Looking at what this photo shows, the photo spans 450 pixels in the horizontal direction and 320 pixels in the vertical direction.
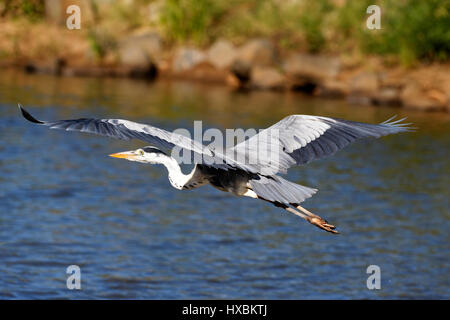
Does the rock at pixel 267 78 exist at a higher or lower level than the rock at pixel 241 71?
lower

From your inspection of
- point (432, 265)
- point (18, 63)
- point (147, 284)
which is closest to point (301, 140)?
point (147, 284)

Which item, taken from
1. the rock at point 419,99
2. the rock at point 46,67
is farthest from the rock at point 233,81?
the rock at point 419,99

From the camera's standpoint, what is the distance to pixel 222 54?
94.8 ft

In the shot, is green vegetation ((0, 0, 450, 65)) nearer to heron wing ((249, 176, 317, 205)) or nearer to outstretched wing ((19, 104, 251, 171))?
heron wing ((249, 176, 317, 205))

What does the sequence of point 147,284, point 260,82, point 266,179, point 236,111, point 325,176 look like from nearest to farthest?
point 266,179 < point 147,284 < point 325,176 < point 236,111 < point 260,82

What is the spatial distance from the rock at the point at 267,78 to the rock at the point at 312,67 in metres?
0.40

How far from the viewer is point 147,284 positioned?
1120cm

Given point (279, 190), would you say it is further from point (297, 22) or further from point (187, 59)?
point (297, 22)

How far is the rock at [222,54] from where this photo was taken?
94.4 feet

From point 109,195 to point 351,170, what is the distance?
5116mm

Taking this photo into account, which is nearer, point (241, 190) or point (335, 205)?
point (241, 190)

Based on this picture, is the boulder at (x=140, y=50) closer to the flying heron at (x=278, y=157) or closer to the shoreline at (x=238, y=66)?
the shoreline at (x=238, y=66)
